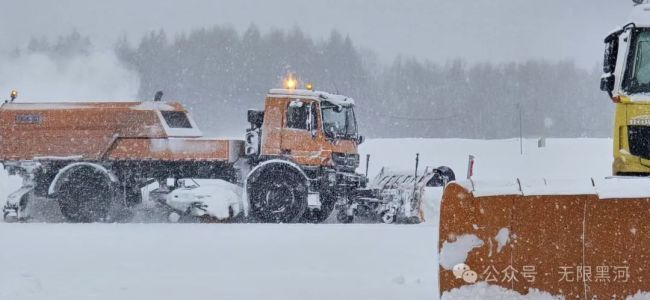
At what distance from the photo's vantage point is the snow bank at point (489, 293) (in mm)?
5062

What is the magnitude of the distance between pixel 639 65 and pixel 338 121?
25.3 feet

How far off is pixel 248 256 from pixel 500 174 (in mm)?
22898

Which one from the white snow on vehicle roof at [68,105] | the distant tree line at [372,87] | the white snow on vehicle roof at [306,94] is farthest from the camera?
the distant tree line at [372,87]

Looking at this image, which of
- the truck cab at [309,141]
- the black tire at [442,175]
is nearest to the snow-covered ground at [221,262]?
the truck cab at [309,141]

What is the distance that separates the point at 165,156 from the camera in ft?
50.6

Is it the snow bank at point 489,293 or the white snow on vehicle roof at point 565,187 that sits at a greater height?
the white snow on vehicle roof at point 565,187

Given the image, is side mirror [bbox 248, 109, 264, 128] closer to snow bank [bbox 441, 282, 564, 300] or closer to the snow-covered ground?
the snow-covered ground

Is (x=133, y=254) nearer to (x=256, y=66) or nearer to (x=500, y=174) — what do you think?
(x=500, y=174)

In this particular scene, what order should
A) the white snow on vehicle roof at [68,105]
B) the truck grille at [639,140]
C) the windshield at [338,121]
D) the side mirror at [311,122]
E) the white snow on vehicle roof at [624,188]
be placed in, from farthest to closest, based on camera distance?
the white snow on vehicle roof at [68,105]
the windshield at [338,121]
the side mirror at [311,122]
the truck grille at [639,140]
the white snow on vehicle roof at [624,188]

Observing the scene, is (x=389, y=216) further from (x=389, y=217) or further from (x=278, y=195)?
(x=278, y=195)

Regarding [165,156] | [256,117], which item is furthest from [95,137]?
[256,117]

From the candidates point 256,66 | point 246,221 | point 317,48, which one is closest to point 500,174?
point 246,221

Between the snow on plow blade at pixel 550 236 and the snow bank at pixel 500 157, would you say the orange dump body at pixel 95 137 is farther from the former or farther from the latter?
the snow bank at pixel 500 157

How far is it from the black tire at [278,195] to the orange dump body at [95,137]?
921 millimetres
